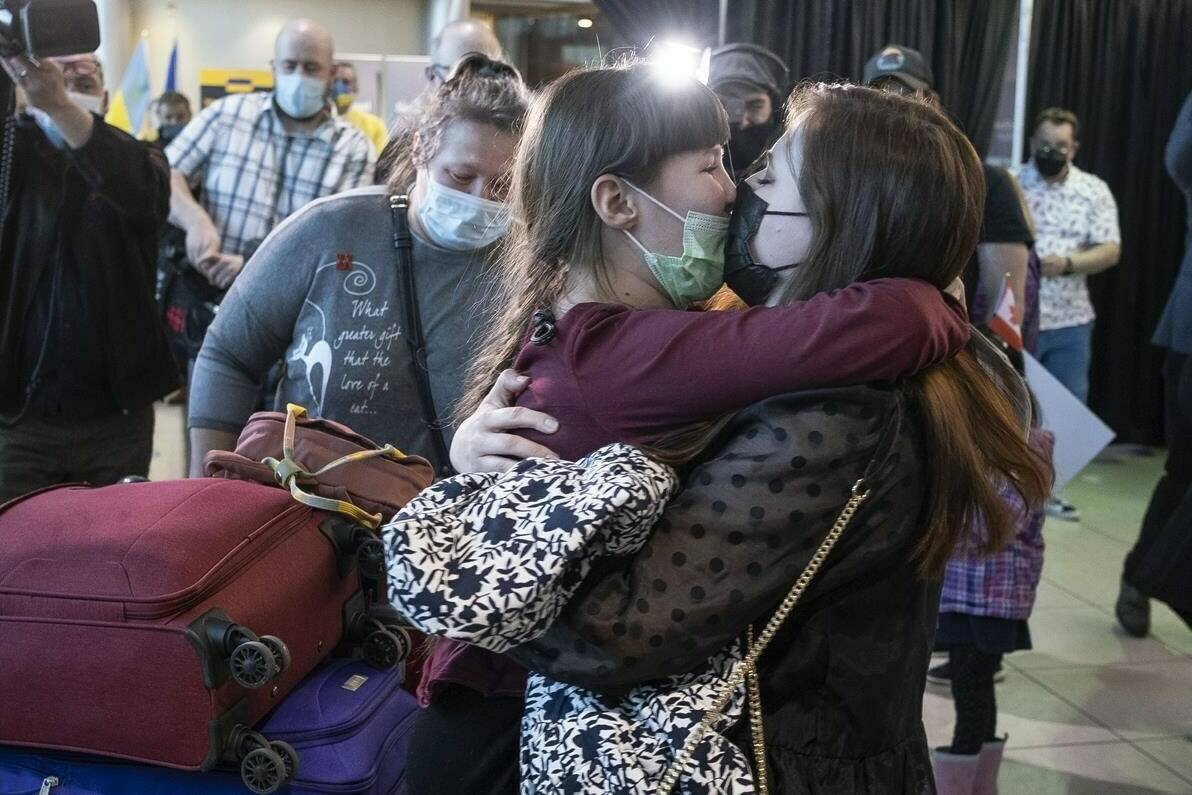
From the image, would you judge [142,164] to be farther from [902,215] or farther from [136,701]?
[902,215]

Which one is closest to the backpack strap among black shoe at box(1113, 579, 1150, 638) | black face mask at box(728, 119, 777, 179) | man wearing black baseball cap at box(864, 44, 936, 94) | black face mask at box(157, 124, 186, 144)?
black face mask at box(728, 119, 777, 179)

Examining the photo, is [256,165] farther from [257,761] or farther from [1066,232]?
[1066,232]

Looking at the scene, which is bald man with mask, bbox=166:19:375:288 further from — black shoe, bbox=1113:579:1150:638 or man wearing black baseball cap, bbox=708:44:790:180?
black shoe, bbox=1113:579:1150:638

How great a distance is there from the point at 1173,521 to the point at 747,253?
2.14 metres

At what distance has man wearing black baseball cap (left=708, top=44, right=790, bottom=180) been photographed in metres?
3.28

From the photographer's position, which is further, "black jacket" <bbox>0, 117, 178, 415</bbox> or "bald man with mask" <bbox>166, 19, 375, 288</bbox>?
"bald man with mask" <bbox>166, 19, 375, 288</bbox>

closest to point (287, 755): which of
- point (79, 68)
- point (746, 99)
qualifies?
point (746, 99)

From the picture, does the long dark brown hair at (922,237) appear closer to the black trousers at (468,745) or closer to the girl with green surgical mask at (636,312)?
the girl with green surgical mask at (636,312)

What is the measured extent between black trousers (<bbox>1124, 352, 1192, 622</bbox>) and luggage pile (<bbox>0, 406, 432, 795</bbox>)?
2124 mm

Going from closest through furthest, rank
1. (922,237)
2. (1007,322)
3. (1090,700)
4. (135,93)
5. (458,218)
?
(922,237)
(458,218)
(1007,322)
(1090,700)
(135,93)

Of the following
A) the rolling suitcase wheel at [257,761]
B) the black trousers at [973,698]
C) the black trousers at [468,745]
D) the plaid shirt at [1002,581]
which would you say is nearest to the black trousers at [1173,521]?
the plaid shirt at [1002,581]

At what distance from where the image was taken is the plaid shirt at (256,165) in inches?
151

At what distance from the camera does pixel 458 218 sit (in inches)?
85.3

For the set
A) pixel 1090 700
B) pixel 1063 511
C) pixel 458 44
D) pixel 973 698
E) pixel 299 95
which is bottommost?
pixel 1063 511
